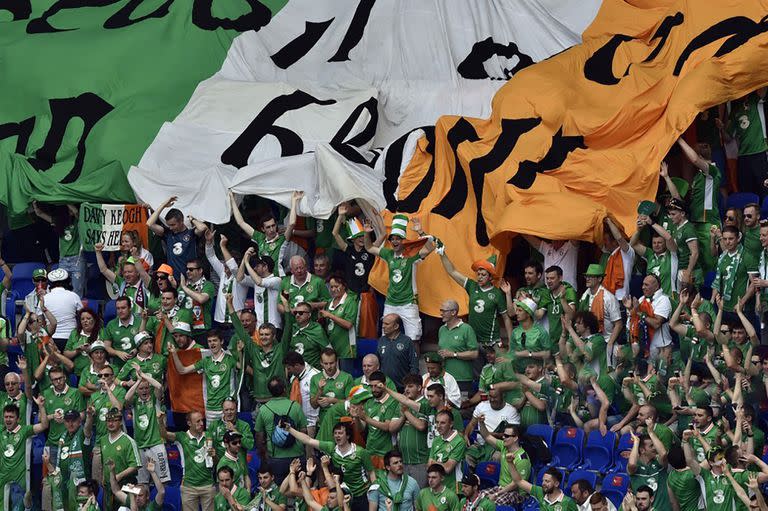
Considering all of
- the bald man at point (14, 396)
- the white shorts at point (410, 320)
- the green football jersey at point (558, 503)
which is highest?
the white shorts at point (410, 320)

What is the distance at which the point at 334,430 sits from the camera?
51.1ft

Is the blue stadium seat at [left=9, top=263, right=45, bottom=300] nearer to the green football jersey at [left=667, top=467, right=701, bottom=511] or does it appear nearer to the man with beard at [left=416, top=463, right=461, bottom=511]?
the man with beard at [left=416, top=463, right=461, bottom=511]

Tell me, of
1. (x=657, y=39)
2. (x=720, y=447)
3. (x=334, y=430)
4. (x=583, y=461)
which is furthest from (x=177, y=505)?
(x=657, y=39)

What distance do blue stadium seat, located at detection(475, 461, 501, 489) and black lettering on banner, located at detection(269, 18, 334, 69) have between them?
603cm

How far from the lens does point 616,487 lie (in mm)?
14734

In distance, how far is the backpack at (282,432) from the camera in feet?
52.3

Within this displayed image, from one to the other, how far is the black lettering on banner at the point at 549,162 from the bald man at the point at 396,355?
178 centimetres

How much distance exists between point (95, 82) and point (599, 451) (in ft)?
25.8

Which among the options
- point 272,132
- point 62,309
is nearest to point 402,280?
point 272,132

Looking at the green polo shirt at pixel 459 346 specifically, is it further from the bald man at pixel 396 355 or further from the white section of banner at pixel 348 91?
the white section of banner at pixel 348 91

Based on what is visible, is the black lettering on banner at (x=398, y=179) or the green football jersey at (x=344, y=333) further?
the black lettering on banner at (x=398, y=179)

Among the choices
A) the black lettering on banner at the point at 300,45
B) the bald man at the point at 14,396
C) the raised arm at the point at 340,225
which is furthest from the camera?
the black lettering on banner at the point at 300,45

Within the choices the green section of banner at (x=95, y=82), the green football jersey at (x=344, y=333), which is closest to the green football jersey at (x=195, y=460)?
the green football jersey at (x=344, y=333)

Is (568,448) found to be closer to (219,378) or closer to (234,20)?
(219,378)
